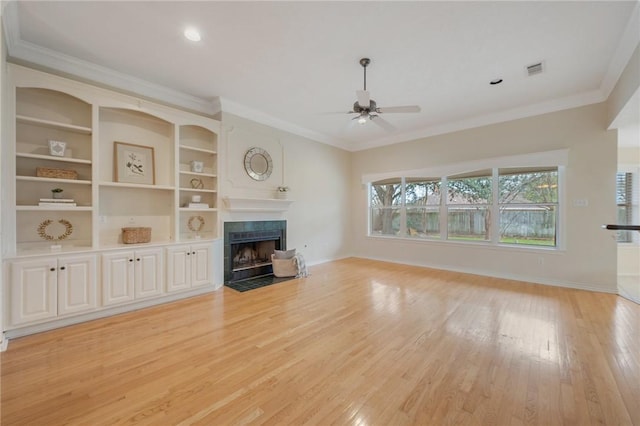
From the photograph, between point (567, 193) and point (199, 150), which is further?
point (567, 193)

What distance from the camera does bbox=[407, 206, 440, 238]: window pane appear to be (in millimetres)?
5730

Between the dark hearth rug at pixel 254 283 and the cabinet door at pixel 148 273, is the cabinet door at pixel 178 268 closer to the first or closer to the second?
the cabinet door at pixel 148 273

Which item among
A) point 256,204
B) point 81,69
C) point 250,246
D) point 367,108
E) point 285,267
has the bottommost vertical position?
point 285,267

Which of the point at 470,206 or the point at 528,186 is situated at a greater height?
the point at 528,186

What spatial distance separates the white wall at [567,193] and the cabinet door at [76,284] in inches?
221

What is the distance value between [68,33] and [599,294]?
7470mm

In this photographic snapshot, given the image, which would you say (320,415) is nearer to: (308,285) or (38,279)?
(308,285)

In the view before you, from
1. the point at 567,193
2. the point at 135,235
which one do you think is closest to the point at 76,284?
the point at 135,235

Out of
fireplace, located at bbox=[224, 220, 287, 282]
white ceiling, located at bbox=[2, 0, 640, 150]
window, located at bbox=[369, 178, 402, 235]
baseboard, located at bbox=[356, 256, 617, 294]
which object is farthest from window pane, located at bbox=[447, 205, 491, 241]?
fireplace, located at bbox=[224, 220, 287, 282]

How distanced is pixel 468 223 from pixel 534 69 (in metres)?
2.88

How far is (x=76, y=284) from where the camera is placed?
9.26ft

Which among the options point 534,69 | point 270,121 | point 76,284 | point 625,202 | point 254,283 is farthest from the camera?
point 625,202

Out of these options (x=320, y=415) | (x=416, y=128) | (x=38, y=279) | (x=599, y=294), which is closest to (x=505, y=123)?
(x=416, y=128)

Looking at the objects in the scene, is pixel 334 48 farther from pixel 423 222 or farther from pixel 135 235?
pixel 423 222
